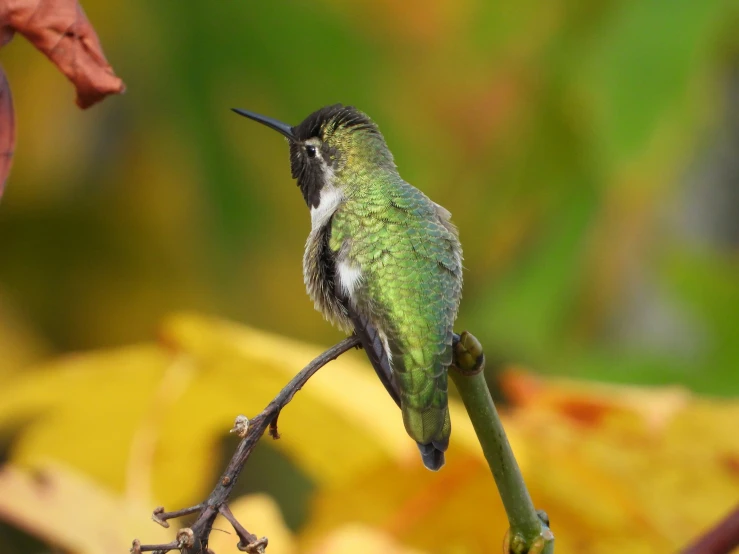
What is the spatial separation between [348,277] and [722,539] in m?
0.30

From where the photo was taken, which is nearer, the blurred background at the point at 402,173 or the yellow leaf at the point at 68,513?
the yellow leaf at the point at 68,513

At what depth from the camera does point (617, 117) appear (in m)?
Result: 1.18

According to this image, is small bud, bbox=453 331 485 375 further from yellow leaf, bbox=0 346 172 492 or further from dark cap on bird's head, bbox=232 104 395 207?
yellow leaf, bbox=0 346 172 492

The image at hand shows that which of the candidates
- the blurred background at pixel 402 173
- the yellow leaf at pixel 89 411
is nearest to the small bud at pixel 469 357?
the yellow leaf at pixel 89 411

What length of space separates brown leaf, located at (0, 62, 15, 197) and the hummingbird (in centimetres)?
22

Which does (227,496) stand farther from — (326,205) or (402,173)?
(402,173)

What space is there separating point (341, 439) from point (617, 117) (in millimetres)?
508

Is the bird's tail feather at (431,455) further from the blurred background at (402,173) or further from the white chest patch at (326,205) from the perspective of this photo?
the blurred background at (402,173)

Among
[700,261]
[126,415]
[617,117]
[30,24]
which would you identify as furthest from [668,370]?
[30,24]

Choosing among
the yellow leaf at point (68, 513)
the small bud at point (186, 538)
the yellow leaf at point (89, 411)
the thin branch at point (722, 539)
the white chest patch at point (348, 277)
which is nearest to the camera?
the small bud at point (186, 538)

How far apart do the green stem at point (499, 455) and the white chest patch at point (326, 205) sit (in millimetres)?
274

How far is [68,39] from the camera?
0.55 metres

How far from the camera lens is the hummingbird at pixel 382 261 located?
0.59m

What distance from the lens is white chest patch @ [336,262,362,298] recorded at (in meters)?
0.71
